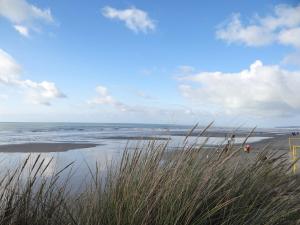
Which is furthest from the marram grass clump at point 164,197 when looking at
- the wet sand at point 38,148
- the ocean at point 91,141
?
the wet sand at point 38,148

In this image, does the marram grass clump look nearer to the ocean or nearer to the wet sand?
the ocean

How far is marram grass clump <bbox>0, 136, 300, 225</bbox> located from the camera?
110 inches

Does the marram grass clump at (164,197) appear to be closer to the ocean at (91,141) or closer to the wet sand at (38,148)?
the ocean at (91,141)

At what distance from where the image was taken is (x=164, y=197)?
279 cm

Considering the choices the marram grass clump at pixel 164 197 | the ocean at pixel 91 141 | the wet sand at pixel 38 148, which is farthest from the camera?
the wet sand at pixel 38 148

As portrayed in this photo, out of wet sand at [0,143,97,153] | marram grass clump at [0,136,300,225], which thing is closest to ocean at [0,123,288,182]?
marram grass clump at [0,136,300,225]

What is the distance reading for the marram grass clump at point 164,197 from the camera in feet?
9.18

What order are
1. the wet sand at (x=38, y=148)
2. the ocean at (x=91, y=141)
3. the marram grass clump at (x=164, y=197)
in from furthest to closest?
the wet sand at (x=38, y=148), the ocean at (x=91, y=141), the marram grass clump at (x=164, y=197)

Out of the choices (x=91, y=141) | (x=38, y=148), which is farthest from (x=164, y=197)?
(x=91, y=141)

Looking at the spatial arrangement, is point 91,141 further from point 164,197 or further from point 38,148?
point 164,197

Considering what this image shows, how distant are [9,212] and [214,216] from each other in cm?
163

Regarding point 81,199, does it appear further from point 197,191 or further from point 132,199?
point 197,191

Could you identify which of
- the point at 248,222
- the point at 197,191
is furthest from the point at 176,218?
the point at 248,222

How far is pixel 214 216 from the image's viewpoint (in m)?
3.08
